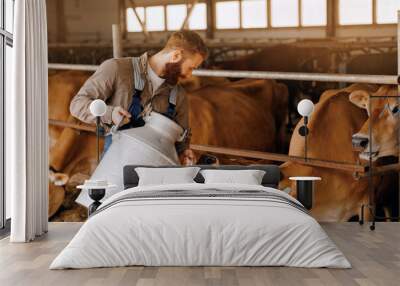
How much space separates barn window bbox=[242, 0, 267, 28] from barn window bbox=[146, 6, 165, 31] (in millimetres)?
1028

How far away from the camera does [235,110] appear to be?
7.79m

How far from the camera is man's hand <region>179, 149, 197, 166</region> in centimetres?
771

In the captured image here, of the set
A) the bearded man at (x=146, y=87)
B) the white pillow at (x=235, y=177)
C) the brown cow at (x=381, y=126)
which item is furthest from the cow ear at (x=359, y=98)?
the bearded man at (x=146, y=87)

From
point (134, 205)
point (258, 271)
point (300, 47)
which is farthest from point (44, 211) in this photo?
point (300, 47)

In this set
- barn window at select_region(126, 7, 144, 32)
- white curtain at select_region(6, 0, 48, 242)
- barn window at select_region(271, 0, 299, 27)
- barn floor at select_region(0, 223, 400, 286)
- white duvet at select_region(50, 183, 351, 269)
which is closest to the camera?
barn floor at select_region(0, 223, 400, 286)

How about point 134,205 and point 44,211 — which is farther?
point 44,211

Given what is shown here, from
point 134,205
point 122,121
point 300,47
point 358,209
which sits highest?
point 300,47

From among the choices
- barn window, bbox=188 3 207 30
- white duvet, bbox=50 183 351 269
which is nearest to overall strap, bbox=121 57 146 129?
barn window, bbox=188 3 207 30

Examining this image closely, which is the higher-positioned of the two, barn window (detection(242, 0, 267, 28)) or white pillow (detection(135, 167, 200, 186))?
barn window (detection(242, 0, 267, 28))

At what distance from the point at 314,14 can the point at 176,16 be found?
1.72 meters

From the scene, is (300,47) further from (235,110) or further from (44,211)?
(44,211)

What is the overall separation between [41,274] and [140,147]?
315 cm

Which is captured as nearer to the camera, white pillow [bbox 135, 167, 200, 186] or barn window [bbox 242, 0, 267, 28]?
white pillow [bbox 135, 167, 200, 186]

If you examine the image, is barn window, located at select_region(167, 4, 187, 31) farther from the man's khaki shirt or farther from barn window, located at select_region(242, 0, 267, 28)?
barn window, located at select_region(242, 0, 267, 28)
